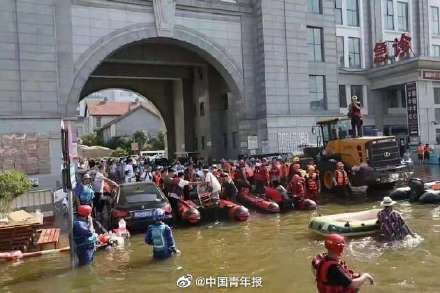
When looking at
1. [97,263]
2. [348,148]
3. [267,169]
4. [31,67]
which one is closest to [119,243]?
[97,263]

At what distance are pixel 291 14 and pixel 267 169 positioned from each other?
43.6 ft

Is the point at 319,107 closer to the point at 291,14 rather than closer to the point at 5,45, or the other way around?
the point at 291,14

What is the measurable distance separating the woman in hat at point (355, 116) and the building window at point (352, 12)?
24.8 m

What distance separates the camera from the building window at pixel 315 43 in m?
33.4

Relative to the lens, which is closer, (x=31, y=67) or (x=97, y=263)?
(x=97, y=263)

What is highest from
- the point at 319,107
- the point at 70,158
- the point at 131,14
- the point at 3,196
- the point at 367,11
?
the point at 367,11

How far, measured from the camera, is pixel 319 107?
3303 cm

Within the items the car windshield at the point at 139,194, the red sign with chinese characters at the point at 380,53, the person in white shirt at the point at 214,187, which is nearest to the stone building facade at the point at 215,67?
the red sign with chinese characters at the point at 380,53

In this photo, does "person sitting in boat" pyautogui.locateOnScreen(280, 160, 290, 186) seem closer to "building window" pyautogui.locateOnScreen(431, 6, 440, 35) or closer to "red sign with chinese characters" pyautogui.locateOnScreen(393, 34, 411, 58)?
"red sign with chinese characters" pyautogui.locateOnScreen(393, 34, 411, 58)

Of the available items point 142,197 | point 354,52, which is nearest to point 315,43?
point 354,52

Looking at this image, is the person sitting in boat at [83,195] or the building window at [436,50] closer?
the person sitting in boat at [83,195]

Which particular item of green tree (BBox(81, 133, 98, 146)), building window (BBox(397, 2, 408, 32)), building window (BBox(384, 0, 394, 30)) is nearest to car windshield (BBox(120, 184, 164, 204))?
building window (BBox(384, 0, 394, 30))

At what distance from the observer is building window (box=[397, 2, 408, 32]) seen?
4616 centimetres

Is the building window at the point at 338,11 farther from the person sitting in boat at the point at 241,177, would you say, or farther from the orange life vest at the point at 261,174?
the person sitting in boat at the point at 241,177
